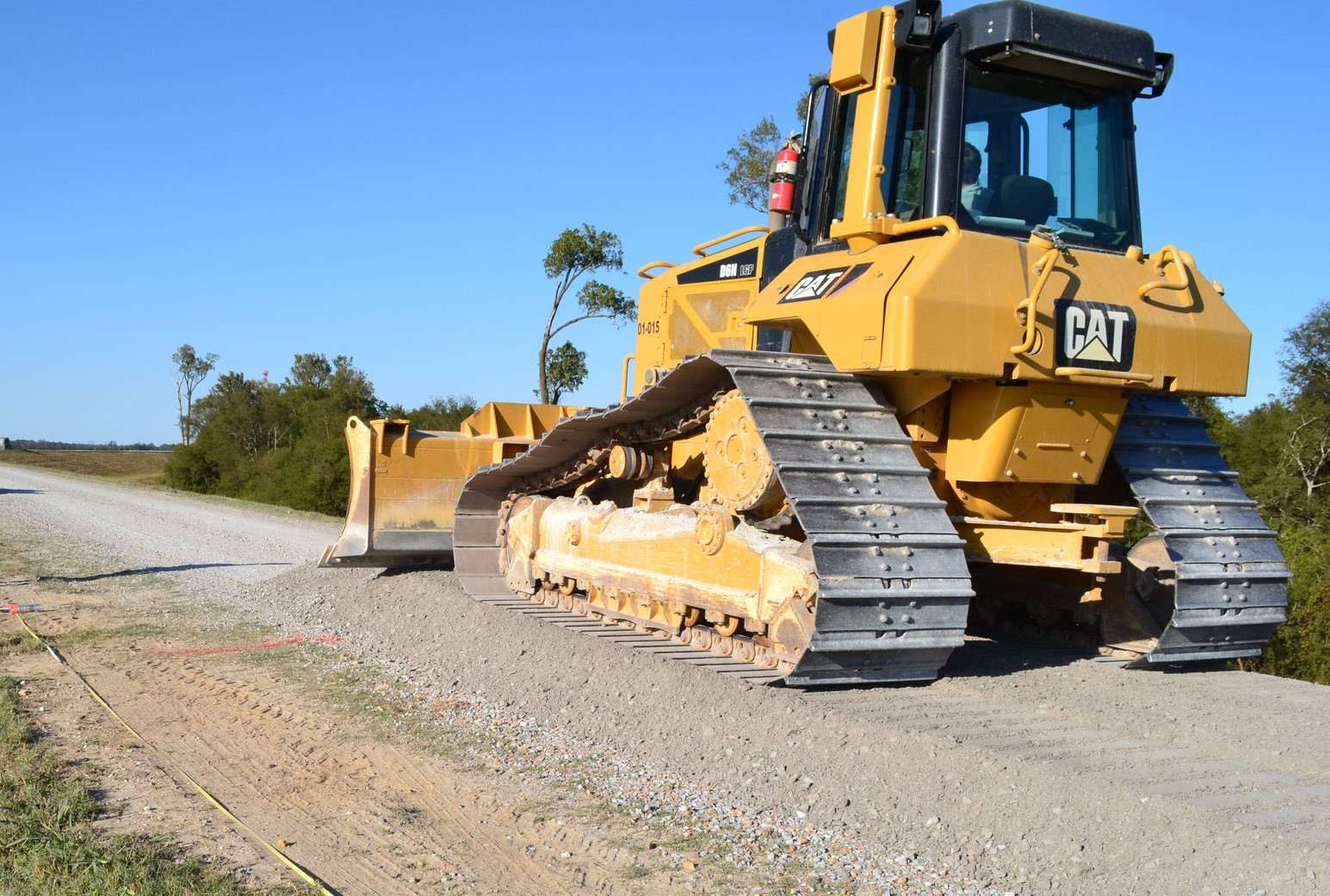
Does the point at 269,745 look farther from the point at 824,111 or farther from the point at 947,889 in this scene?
the point at 824,111

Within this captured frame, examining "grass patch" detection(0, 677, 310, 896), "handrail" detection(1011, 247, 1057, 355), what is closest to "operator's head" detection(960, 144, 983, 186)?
"handrail" detection(1011, 247, 1057, 355)

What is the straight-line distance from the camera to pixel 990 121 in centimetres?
640

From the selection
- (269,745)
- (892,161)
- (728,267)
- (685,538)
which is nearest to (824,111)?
(892,161)

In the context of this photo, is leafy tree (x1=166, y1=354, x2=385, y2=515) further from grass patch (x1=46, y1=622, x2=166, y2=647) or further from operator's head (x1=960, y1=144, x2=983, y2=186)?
operator's head (x1=960, y1=144, x2=983, y2=186)

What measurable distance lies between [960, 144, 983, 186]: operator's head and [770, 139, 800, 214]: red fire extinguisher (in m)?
1.17

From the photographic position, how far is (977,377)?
5.87 m

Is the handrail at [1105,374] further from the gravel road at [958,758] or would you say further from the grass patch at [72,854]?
the grass patch at [72,854]

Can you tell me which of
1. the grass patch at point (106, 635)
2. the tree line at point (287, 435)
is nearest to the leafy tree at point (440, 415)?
the tree line at point (287, 435)

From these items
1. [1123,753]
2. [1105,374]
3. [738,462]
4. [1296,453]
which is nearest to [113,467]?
[1296,453]

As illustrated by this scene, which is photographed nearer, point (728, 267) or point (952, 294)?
point (952, 294)

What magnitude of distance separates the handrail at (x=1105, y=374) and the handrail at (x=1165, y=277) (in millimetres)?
426

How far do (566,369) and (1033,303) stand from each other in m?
18.1

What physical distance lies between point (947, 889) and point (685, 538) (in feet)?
10.9

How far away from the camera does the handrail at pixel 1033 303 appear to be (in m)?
5.71
